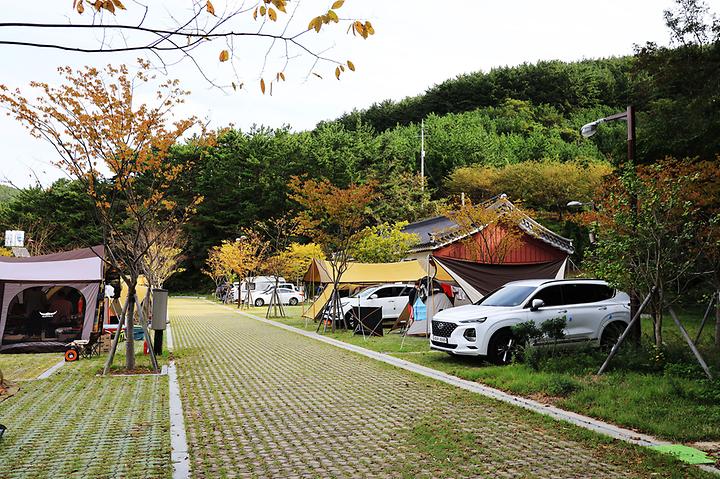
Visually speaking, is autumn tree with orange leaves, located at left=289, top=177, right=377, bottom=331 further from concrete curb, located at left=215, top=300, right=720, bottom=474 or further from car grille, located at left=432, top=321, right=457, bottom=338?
car grille, located at left=432, top=321, right=457, bottom=338

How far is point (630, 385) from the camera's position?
8336 millimetres

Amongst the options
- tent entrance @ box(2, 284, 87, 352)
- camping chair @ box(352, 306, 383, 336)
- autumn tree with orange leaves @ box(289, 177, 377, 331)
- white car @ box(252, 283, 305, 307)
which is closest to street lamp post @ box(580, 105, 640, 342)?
camping chair @ box(352, 306, 383, 336)

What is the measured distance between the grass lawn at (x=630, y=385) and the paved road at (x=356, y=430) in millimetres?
917

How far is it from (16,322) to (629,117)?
15.2 meters

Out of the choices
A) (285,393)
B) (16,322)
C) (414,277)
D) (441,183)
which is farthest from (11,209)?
(285,393)

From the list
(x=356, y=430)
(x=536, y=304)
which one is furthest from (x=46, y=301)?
(x=356, y=430)

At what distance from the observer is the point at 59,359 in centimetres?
1302

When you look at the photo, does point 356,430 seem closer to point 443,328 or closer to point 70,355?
point 443,328

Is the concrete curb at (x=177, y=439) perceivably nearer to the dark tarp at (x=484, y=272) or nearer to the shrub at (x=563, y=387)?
the shrub at (x=563, y=387)

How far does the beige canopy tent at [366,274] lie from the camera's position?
19.7m

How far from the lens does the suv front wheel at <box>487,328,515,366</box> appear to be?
11141 millimetres

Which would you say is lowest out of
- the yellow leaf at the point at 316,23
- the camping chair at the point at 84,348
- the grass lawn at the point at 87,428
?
the grass lawn at the point at 87,428

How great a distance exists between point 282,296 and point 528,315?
87.6 ft

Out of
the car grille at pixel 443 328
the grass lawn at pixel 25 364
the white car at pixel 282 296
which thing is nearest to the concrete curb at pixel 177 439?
the grass lawn at pixel 25 364
